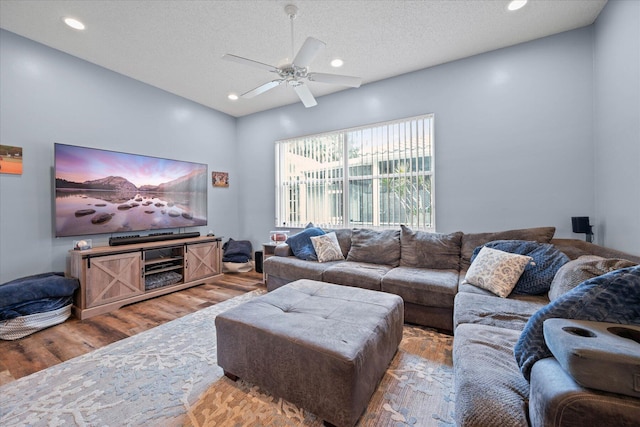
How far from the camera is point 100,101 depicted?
3201mm

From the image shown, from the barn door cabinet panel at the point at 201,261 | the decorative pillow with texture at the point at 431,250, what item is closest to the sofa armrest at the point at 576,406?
the decorative pillow with texture at the point at 431,250

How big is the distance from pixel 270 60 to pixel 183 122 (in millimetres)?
1980

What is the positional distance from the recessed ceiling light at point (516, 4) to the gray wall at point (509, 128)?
70 centimetres

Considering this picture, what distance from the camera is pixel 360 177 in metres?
3.84

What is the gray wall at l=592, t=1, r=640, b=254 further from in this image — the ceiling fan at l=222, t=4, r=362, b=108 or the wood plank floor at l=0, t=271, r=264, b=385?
the wood plank floor at l=0, t=271, r=264, b=385

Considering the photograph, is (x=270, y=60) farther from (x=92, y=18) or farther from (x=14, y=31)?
(x=14, y=31)

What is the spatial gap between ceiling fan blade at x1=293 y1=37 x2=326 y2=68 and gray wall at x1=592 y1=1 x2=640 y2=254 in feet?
7.67

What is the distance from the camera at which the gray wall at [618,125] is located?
190 cm

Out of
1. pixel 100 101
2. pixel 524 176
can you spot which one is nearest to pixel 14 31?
pixel 100 101

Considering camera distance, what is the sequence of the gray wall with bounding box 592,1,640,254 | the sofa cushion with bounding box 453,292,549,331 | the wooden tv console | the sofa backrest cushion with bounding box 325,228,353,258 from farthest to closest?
1. the sofa backrest cushion with bounding box 325,228,353,258
2. the wooden tv console
3. the gray wall with bounding box 592,1,640,254
4. the sofa cushion with bounding box 453,292,549,331

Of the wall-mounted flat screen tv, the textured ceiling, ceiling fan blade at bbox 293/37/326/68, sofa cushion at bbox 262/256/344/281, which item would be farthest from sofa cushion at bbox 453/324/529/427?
the wall-mounted flat screen tv

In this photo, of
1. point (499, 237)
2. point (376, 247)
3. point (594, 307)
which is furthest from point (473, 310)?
point (376, 247)

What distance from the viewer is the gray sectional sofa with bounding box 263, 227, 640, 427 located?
736 mm

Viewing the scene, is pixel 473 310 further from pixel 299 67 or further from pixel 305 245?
pixel 299 67
